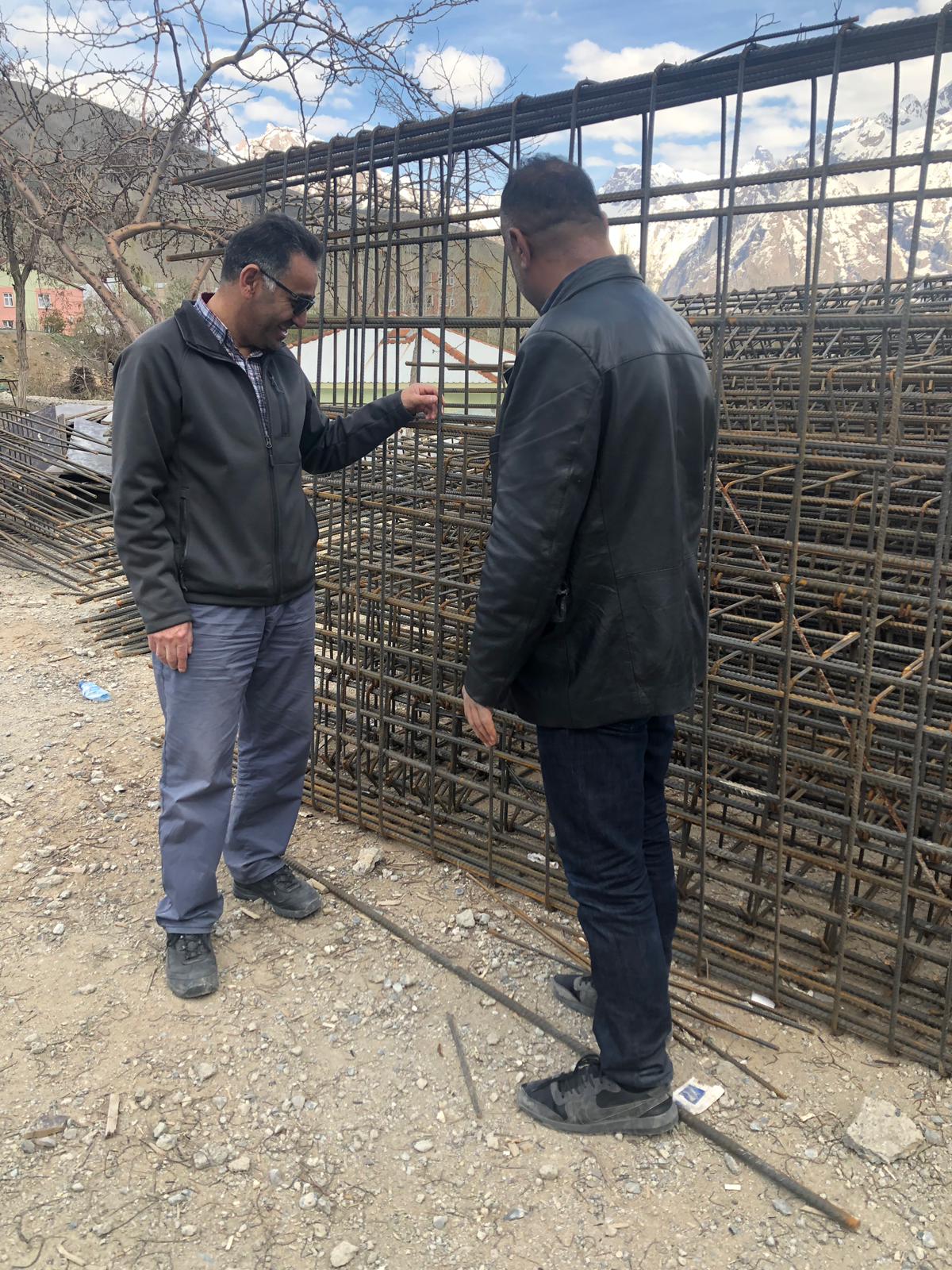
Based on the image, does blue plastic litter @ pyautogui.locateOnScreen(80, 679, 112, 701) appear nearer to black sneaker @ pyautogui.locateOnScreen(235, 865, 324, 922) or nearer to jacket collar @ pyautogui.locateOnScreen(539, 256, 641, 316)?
black sneaker @ pyautogui.locateOnScreen(235, 865, 324, 922)

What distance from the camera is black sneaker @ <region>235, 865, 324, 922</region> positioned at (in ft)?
10.5

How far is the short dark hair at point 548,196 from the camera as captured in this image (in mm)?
2049

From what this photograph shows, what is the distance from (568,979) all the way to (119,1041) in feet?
4.38

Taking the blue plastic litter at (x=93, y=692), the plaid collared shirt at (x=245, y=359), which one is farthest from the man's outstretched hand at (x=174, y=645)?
the blue plastic litter at (x=93, y=692)

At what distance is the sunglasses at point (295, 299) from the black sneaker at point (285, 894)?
6.30ft

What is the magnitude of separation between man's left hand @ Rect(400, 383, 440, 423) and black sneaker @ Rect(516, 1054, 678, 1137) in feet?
6.89

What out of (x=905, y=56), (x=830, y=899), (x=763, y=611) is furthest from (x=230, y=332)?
(x=763, y=611)

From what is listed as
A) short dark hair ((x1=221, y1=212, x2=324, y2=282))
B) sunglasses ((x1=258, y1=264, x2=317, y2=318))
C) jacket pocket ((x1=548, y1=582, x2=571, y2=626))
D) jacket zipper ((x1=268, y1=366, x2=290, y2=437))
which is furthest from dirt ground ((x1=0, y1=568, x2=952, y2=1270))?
short dark hair ((x1=221, y1=212, x2=324, y2=282))

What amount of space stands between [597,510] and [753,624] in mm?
1867

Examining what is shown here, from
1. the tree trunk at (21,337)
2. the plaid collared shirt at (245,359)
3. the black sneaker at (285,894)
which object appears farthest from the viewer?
the tree trunk at (21,337)

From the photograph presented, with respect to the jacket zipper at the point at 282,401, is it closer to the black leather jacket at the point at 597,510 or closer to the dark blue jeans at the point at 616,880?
the black leather jacket at the point at 597,510

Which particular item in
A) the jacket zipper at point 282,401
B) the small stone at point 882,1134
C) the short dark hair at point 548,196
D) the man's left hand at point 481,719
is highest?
the short dark hair at point 548,196

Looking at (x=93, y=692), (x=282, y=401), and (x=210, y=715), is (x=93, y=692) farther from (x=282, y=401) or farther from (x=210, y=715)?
(x=282, y=401)

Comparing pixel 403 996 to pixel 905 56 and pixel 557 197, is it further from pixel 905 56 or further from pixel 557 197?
pixel 905 56
